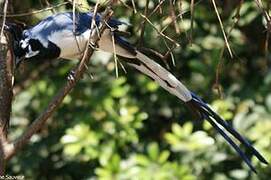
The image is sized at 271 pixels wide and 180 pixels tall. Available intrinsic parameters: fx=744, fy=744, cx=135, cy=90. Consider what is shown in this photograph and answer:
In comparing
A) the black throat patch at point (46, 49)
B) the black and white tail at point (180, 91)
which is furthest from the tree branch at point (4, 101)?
the black and white tail at point (180, 91)

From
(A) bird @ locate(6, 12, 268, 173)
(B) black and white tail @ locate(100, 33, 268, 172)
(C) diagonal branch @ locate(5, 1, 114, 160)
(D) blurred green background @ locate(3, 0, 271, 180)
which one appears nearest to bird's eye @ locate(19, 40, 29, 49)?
(A) bird @ locate(6, 12, 268, 173)

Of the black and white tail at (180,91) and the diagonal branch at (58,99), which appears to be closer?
the diagonal branch at (58,99)

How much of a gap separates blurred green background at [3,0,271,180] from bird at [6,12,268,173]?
0.39 m

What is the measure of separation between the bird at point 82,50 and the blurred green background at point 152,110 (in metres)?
0.39

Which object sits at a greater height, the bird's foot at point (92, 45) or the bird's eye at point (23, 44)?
the bird's eye at point (23, 44)

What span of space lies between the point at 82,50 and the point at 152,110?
0.89m

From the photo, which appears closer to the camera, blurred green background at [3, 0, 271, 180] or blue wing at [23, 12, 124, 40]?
blue wing at [23, 12, 124, 40]

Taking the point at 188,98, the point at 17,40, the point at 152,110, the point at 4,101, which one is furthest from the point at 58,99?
the point at 152,110

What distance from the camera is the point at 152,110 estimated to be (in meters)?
2.62

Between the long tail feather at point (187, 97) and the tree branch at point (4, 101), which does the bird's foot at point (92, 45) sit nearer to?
the tree branch at point (4, 101)

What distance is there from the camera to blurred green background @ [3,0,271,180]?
7.57 ft

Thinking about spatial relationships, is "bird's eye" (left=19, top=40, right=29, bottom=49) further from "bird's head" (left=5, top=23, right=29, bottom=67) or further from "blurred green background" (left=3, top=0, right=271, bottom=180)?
"blurred green background" (left=3, top=0, right=271, bottom=180)

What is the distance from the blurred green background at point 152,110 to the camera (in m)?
2.31

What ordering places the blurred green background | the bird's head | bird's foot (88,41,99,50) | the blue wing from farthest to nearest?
the blurred green background, the blue wing, the bird's head, bird's foot (88,41,99,50)
